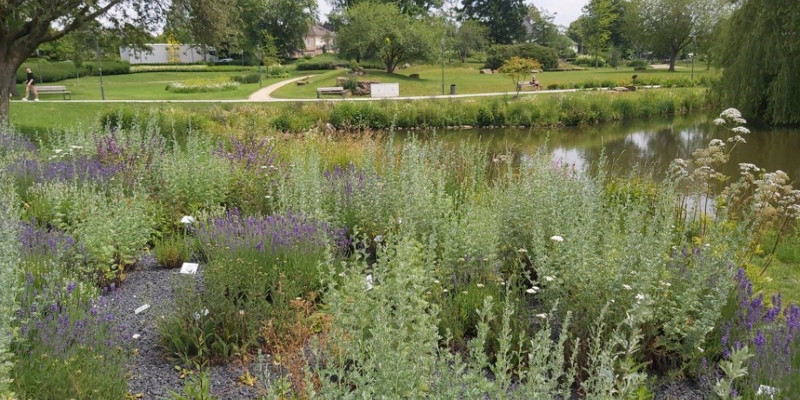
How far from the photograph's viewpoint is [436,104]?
2684 cm

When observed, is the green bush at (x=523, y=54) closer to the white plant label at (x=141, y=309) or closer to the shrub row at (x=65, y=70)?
the shrub row at (x=65, y=70)

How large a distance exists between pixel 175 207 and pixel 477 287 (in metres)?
4.00

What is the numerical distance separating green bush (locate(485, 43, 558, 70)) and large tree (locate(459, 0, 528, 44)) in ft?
50.5

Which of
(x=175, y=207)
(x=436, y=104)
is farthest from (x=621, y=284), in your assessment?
(x=436, y=104)

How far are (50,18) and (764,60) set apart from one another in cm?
2211

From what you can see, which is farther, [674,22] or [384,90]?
[674,22]

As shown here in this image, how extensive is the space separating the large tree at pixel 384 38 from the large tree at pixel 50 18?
27.4 metres

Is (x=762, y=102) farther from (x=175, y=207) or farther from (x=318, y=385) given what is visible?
(x=318, y=385)

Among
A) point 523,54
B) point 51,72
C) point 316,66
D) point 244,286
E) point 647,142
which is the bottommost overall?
point 647,142

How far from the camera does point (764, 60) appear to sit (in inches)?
842

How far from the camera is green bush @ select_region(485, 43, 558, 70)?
53559 mm

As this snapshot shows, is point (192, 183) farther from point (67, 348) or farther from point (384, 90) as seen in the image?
point (384, 90)

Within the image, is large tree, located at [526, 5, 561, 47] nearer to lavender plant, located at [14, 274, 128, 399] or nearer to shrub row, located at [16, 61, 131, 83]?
shrub row, located at [16, 61, 131, 83]

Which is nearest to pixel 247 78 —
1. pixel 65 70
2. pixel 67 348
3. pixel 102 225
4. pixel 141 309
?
pixel 65 70
